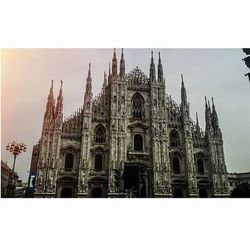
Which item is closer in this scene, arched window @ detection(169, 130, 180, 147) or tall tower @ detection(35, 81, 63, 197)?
tall tower @ detection(35, 81, 63, 197)

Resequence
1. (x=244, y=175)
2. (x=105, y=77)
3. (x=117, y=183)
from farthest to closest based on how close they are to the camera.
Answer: (x=244, y=175)
(x=105, y=77)
(x=117, y=183)

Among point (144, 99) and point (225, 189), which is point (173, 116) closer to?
point (144, 99)

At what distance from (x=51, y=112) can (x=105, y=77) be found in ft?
27.4

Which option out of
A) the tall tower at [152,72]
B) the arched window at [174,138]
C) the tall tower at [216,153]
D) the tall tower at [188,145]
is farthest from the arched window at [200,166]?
the tall tower at [152,72]

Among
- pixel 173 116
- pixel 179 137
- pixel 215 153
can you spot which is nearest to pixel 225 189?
pixel 215 153

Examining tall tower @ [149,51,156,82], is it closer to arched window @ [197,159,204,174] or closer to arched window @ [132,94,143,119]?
arched window @ [132,94,143,119]

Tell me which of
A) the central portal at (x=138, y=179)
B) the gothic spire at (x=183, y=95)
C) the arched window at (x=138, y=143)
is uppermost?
the gothic spire at (x=183, y=95)

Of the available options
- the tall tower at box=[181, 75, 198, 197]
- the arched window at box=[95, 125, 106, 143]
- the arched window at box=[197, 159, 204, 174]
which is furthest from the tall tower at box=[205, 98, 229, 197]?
the arched window at box=[95, 125, 106, 143]

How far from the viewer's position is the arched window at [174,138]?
94.4ft

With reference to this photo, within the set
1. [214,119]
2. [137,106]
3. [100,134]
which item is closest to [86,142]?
[100,134]

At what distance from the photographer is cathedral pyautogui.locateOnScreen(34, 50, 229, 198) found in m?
24.9

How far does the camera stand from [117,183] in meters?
23.3

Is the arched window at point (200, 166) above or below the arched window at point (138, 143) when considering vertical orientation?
below

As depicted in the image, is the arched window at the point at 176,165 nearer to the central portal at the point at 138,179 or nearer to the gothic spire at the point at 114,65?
the central portal at the point at 138,179
